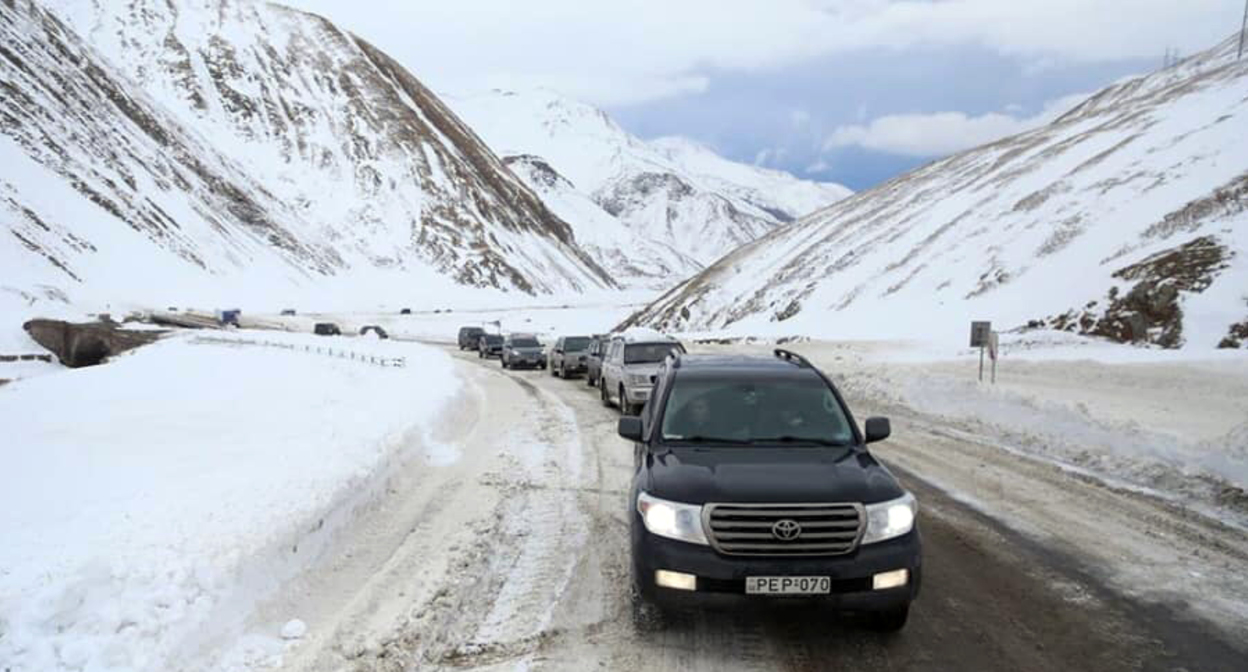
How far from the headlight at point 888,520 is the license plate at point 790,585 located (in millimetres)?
381

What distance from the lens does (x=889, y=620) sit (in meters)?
Answer: 5.79

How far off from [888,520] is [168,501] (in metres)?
6.14

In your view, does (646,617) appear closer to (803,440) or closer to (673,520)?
(673,520)

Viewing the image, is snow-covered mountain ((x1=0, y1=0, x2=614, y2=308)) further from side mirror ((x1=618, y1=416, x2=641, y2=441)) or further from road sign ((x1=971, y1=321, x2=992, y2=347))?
side mirror ((x1=618, y1=416, x2=641, y2=441))

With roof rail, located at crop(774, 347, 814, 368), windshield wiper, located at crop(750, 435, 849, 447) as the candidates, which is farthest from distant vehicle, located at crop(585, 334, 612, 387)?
windshield wiper, located at crop(750, 435, 849, 447)

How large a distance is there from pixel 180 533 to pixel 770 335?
39180mm

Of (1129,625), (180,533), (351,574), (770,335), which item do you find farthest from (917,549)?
(770,335)

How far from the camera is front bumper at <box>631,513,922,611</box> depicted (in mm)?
5336

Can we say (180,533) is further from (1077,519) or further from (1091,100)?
(1091,100)

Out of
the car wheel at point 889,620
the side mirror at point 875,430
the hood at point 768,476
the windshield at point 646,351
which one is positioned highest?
the windshield at point 646,351

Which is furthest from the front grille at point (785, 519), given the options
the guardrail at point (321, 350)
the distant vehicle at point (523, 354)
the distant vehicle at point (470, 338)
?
the distant vehicle at point (470, 338)

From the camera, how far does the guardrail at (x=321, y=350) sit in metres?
27.7

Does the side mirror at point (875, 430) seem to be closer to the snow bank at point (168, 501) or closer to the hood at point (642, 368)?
the snow bank at point (168, 501)

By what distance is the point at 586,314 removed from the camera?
314 ft
